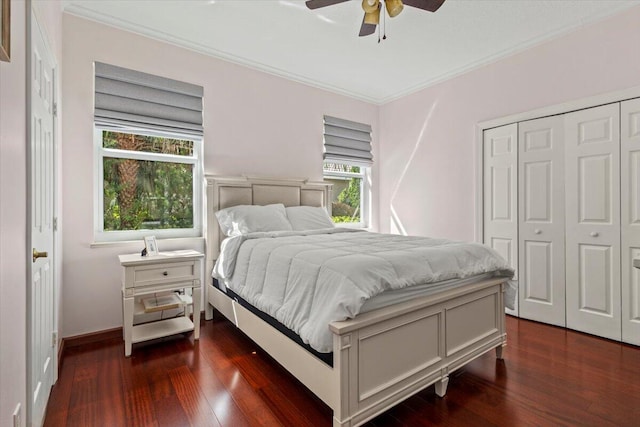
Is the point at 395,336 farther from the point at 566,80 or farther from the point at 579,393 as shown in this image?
the point at 566,80

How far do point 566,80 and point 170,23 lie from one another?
3.50m

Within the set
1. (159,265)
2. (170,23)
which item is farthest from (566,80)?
(159,265)

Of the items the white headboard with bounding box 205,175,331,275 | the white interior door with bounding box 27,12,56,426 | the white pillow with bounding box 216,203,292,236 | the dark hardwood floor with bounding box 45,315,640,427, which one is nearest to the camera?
the white interior door with bounding box 27,12,56,426

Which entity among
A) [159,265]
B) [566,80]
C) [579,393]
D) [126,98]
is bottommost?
[579,393]

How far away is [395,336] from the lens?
62.5 inches

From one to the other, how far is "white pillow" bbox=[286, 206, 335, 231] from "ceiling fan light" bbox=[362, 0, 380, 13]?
1.91 metres

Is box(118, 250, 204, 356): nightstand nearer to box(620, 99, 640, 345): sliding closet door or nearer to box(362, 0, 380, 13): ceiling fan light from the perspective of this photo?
box(362, 0, 380, 13): ceiling fan light

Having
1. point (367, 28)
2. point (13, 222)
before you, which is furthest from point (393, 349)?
point (367, 28)

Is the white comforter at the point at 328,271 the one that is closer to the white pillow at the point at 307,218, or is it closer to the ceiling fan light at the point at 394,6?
the white pillow at the point at 307,218

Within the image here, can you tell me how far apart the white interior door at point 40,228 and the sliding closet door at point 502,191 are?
11.9 feet

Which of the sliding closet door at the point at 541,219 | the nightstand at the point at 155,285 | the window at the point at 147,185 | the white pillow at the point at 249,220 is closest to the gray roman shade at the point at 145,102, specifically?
the window at the point at 147,185

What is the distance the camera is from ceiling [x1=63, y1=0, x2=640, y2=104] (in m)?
2.52

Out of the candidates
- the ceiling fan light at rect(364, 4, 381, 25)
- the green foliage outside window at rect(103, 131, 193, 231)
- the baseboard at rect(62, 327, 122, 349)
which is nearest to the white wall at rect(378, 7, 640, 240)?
the ceiling fan light at rect(364, 4, 381, 25)

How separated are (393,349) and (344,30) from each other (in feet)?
8.68
